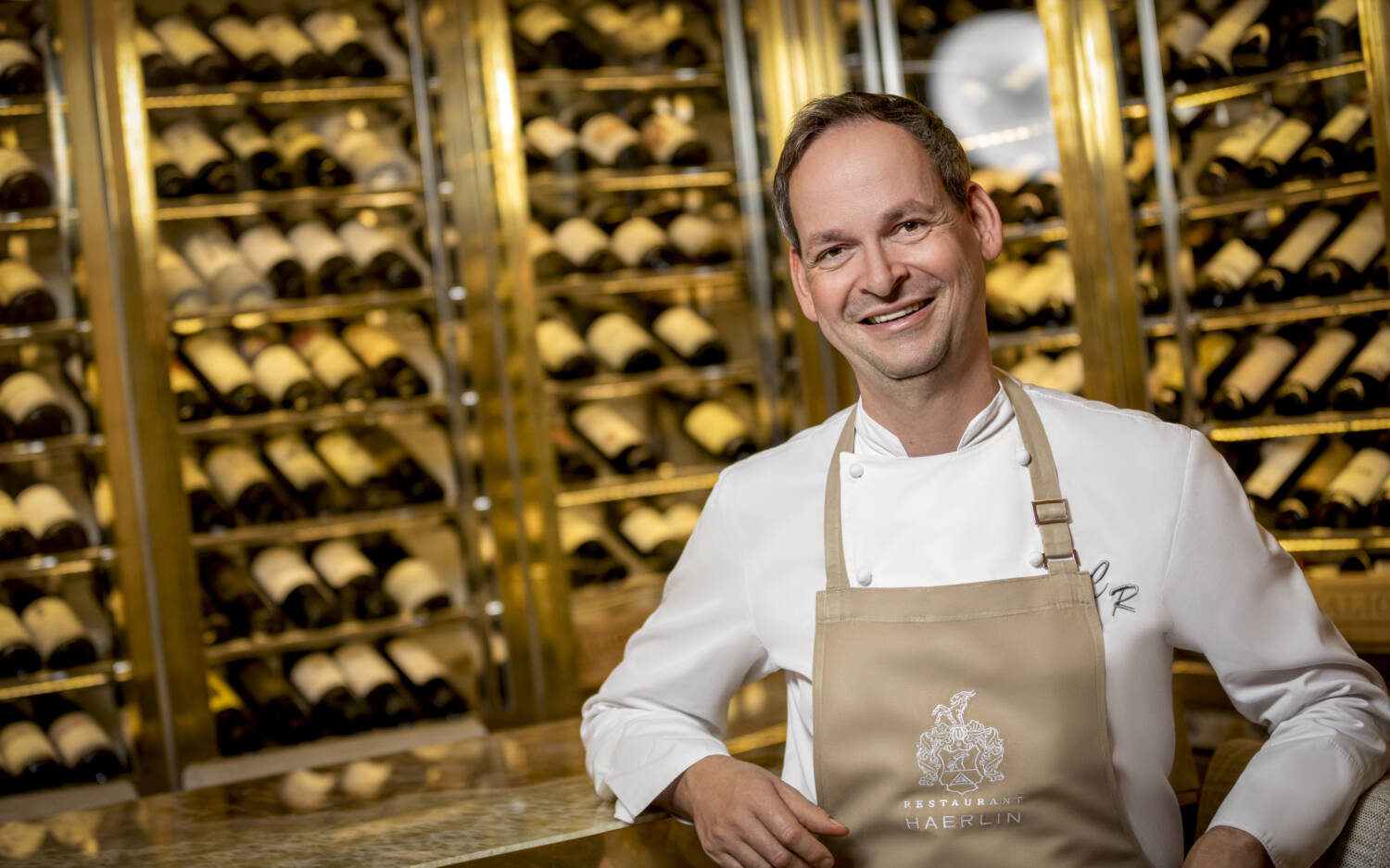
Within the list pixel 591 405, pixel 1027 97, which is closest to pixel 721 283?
pixel 591 405

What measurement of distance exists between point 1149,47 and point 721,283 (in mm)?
1451

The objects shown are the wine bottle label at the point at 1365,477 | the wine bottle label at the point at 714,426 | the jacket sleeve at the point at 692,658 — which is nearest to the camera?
the jacket sleeve at the point at 692,658

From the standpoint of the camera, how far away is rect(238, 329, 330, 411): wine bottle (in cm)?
354

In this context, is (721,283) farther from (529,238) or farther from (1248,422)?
(1248,422)

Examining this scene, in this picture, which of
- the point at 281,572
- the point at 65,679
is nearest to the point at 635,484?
the point at 281,572

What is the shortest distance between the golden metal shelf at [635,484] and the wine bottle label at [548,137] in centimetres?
101

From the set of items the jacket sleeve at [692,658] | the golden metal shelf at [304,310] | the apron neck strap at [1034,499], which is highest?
the golden metal shelf at [304,310]

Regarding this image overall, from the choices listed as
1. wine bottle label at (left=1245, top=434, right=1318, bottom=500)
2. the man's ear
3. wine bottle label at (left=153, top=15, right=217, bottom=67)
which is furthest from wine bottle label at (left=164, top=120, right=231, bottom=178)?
wine bottle label at (left=1245, top=434, right=1318, bottom=500)

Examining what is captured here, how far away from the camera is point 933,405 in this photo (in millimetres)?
1391

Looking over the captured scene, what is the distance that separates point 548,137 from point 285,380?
1.08m

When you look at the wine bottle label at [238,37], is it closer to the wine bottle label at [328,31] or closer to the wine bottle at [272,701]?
the wine bottle label at [328,31]

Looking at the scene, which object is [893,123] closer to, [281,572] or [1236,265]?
[1236,265]

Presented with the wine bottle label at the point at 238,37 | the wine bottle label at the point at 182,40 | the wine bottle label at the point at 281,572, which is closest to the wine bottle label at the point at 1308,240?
the wine bottle label at the point at 281,572

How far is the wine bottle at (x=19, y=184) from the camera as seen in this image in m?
3.35
